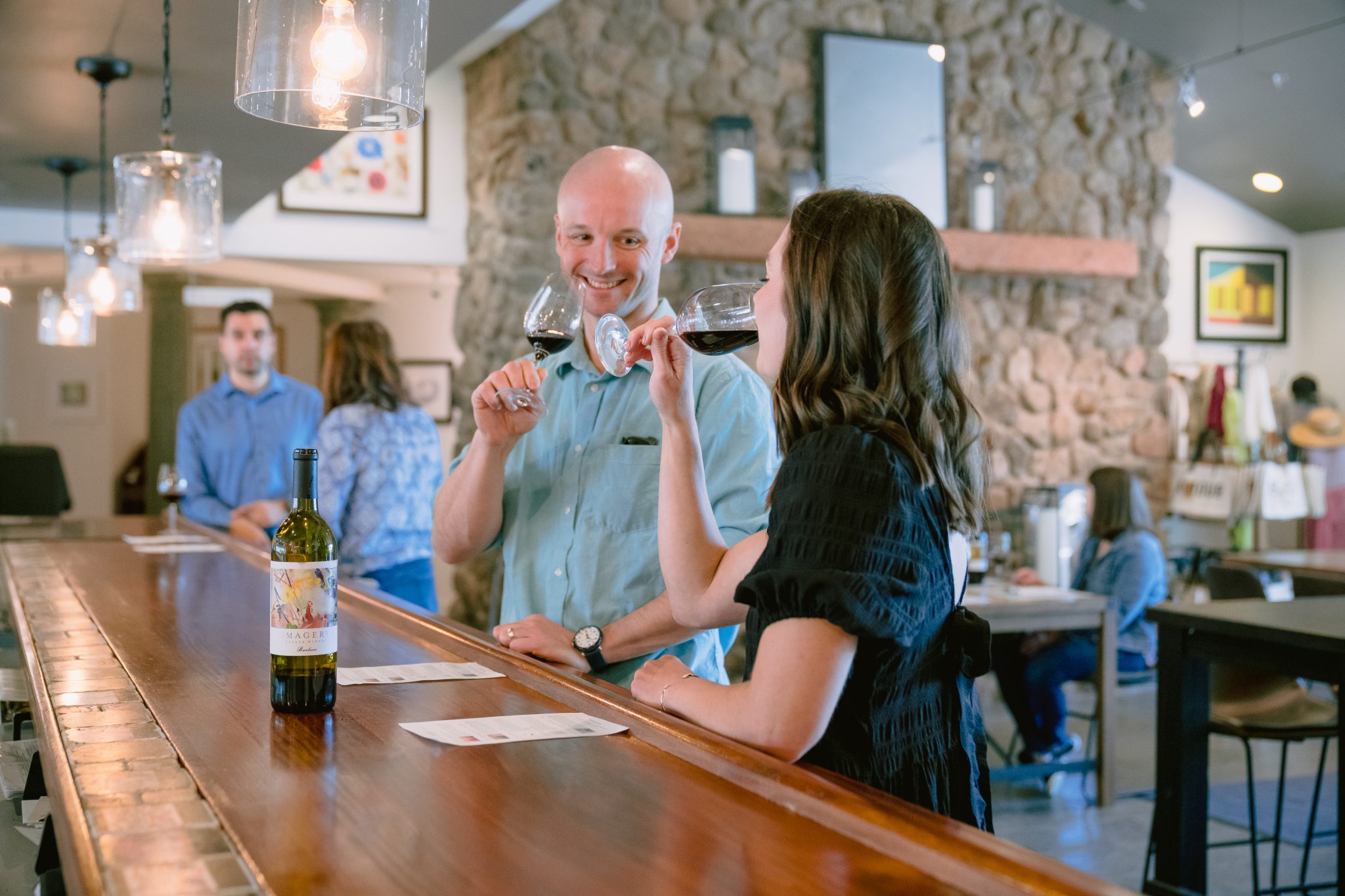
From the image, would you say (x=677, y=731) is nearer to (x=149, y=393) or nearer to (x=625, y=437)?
(x=625, y=437)

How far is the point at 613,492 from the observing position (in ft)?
6.20

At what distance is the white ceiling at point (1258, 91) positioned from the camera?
7500 mm

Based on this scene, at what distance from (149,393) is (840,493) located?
885 centimetres

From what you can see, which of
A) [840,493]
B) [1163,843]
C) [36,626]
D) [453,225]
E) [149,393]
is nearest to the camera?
[840,493]

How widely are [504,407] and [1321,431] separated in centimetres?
827

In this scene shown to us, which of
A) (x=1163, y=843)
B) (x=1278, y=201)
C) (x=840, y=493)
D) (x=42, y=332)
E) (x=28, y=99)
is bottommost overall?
(x=1163, y=843)

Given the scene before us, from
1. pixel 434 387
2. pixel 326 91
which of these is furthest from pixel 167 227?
pixel 434 387

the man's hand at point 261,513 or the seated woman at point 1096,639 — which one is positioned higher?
the man's hand at point 261,513

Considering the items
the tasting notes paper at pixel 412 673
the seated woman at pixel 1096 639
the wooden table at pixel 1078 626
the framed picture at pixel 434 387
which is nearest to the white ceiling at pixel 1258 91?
the seated woman at pixel 1096 639

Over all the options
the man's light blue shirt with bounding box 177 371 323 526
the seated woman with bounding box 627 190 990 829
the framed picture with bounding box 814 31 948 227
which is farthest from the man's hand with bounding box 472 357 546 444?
the framed picture with bounding box 814 31 948 227

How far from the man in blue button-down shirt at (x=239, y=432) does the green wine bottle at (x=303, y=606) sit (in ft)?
10.1

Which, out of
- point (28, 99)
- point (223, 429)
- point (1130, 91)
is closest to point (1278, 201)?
point (1130, 91)

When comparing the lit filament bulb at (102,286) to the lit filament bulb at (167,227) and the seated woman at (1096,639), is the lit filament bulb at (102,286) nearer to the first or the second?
the lit filament bulb at (167,227)

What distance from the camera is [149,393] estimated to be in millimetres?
9008
